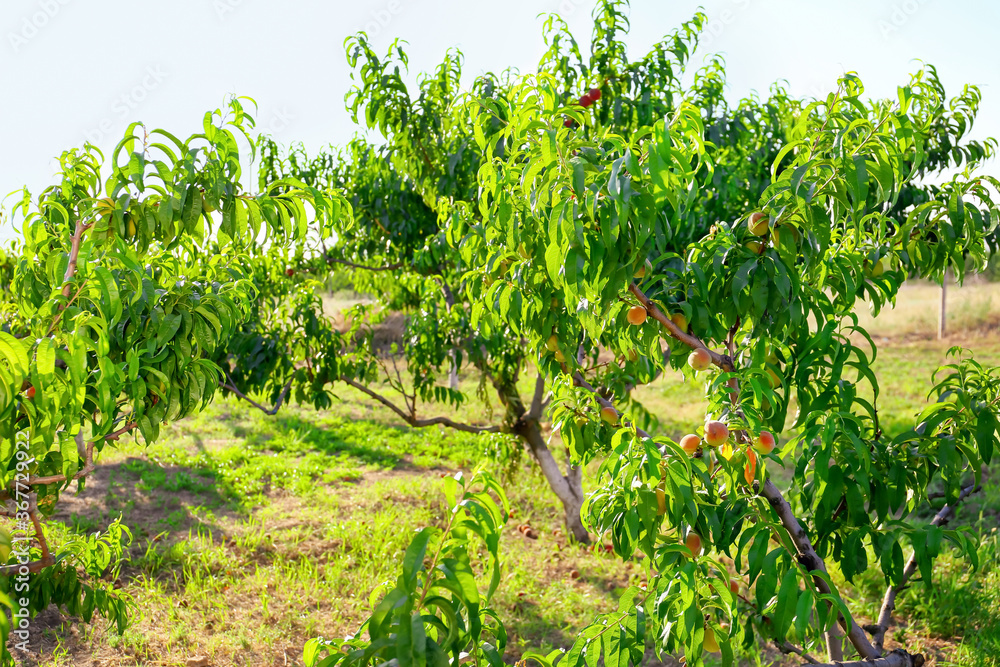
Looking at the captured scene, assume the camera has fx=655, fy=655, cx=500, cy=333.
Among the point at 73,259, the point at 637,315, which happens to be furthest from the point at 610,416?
the point at 73,259

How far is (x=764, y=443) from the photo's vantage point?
167 cm

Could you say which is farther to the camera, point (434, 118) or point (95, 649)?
point (434, 118)

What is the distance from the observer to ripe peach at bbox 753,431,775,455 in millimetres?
1646

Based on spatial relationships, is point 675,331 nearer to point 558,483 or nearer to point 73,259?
point 73,259

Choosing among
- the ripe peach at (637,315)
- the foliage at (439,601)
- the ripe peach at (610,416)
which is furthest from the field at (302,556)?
Result: the foliage at (439,601)

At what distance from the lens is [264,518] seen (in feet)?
16.1

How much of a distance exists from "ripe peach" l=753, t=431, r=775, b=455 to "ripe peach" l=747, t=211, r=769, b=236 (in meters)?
0.52

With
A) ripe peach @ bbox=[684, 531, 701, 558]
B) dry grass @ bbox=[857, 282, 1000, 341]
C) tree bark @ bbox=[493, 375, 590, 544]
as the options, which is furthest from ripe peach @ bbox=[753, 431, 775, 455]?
dry grass @ bbox=[857, 282, 1000, 341]

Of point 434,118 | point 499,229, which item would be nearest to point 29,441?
point 499,229

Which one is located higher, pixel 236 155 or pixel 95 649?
pixel 236 155

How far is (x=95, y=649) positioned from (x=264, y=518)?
5.68 ft

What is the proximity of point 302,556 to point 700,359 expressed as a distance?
340 centimetres

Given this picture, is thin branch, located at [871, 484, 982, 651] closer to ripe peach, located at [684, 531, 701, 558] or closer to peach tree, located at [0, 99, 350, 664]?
ripe peach, located at [684, 531, 701, 558]

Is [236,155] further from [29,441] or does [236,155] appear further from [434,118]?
[434,118]
